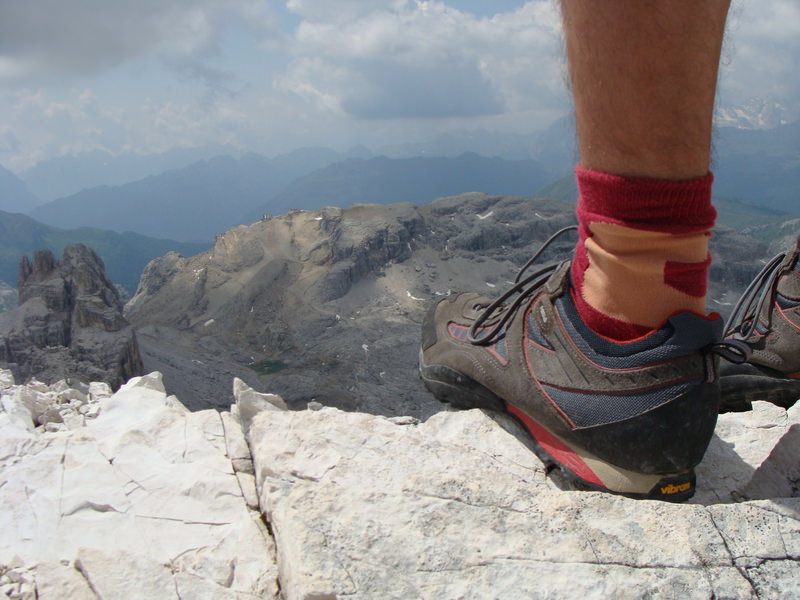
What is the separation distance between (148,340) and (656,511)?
125048 mm

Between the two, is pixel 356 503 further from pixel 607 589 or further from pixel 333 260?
pixel 333 260

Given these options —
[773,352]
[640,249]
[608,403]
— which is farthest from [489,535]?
[773,352]

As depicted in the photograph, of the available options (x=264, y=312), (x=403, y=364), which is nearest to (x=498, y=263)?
(x=403, y=364)

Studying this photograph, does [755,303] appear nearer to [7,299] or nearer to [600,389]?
[600,389]

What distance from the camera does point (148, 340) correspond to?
372ft

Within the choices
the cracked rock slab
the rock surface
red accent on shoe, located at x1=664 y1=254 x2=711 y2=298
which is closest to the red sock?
red accent on shoe, located at x1=664 y1=254 x2=711 y2=298

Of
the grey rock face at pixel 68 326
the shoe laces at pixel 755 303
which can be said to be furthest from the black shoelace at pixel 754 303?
the grey rock face at pixel 68 326

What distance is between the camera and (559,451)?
2.63 metres

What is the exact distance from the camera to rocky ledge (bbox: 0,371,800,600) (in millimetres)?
1806

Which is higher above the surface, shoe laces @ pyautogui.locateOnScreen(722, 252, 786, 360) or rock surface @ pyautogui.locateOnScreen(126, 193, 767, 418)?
shoe laces @ pyautogui.locateOnScreen(722, 252, 786, 360)

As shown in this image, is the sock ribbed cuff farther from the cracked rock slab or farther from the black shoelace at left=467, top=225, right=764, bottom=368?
the cracked rock slab

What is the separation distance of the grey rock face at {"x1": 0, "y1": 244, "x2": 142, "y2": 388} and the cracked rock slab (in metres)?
84.8

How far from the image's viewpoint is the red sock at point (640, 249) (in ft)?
6.61

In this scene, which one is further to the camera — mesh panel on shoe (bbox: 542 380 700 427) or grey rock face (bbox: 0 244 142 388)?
grey rock face (bbox: 0 244 142 388)
